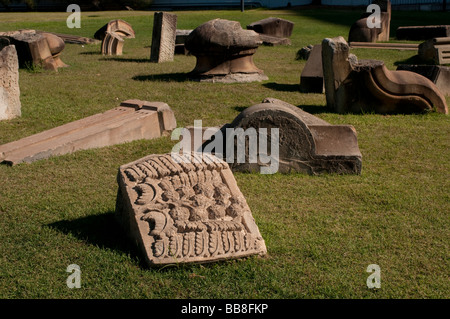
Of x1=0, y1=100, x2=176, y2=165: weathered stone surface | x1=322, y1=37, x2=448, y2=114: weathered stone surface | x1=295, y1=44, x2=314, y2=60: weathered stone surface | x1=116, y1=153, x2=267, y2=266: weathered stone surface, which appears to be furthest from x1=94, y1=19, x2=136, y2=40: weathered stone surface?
x1=116, y1=153, x2=267, y2=266: weathered stone surface

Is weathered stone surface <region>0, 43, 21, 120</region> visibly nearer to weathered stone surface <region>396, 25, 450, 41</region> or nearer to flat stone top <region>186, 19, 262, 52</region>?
flat stone top <region>186, 19, 262, 52</region>

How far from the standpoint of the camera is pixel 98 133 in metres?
5.44

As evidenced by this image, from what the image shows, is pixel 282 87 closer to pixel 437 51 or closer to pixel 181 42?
pixel 437 51

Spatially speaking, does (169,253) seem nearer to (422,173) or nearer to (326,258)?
(326,258)

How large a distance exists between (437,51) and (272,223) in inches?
351

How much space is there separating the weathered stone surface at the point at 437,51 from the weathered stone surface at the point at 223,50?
428 centimetres

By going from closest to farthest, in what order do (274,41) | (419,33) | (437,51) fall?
(437,51) < (274,41) < (419,33)

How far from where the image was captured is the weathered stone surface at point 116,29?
15180 millimetres

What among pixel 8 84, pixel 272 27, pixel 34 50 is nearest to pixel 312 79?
pixel 8 84

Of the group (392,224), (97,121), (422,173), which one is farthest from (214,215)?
(97,121)

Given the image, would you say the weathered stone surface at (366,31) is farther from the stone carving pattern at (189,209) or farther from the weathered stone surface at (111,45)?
the stone carving pattern at (189,209)

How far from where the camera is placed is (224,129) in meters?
4.95

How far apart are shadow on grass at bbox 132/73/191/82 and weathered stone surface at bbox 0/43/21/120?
116 inches

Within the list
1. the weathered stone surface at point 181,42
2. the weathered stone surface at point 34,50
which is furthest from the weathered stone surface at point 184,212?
the weathered stone surface at point 181,42
